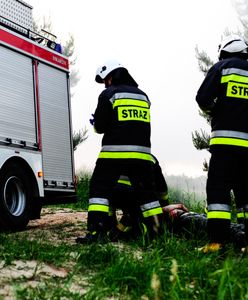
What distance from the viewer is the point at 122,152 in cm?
605

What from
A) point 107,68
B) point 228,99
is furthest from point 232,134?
point 107,68

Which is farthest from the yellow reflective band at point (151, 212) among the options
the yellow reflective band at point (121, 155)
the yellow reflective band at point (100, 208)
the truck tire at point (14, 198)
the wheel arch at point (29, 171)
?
the wheel arch at point (29, 171)

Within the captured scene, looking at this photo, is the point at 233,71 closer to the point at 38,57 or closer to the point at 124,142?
the point at 124,142

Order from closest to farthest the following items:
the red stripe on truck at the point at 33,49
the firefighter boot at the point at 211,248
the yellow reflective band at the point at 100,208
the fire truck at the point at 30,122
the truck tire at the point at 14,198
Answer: the firefighter boot at the point at 211,248
the yellow reflective band at the point at 100,208
the truck tire at the point at 14,198
the fire truck at the point at 30,122
the red stripe on truck at the point at 33,49

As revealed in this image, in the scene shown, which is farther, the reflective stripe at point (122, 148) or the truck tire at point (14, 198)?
the truck tire at point (14, 198)

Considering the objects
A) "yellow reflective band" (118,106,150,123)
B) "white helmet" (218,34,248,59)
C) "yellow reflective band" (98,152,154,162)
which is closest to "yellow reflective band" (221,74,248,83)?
"white helmet" (218,34,248,59)

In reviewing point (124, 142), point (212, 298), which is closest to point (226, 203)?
point (124, 142)

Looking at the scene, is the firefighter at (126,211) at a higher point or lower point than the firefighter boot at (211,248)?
higher

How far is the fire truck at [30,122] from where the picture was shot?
770cm

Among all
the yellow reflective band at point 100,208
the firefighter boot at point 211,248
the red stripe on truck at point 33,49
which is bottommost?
the firefighter boot at point 211,248

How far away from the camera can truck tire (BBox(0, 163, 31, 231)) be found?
743 centimetres

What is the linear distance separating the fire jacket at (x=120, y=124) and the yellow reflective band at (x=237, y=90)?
47.7 inches

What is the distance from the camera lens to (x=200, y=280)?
12.0 ft

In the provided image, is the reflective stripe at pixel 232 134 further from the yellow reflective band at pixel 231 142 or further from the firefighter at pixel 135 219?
the firefighter at pixel 135 219
